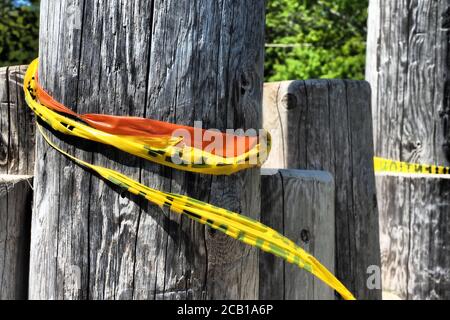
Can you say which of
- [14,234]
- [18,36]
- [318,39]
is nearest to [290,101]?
[14,234]

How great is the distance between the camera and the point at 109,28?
1.91 meters

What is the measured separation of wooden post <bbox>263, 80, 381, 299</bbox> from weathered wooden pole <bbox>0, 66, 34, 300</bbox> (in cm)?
121

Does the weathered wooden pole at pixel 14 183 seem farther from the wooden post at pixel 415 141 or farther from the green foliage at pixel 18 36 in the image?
the green foliage at pixel 18 36

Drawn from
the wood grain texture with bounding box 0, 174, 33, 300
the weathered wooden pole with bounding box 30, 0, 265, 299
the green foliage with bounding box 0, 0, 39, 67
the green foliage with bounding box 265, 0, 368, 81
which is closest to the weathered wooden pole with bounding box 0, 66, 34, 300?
the wood grain texture with bounding box 0, 174, 33, 300

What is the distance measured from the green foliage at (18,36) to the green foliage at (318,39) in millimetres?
3151

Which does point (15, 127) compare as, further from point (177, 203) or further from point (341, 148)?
point (341, 148)

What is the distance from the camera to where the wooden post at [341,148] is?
300 cm

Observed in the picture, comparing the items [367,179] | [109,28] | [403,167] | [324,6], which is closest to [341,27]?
[324,6]

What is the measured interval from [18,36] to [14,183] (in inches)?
263

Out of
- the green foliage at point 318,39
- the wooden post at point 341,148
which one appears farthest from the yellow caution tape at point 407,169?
the green foliage at point 318,39

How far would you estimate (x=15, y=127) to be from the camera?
221 centimetres

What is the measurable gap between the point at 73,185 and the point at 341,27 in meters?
8.56

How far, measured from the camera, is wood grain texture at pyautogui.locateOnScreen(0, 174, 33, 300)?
6.82 ft
